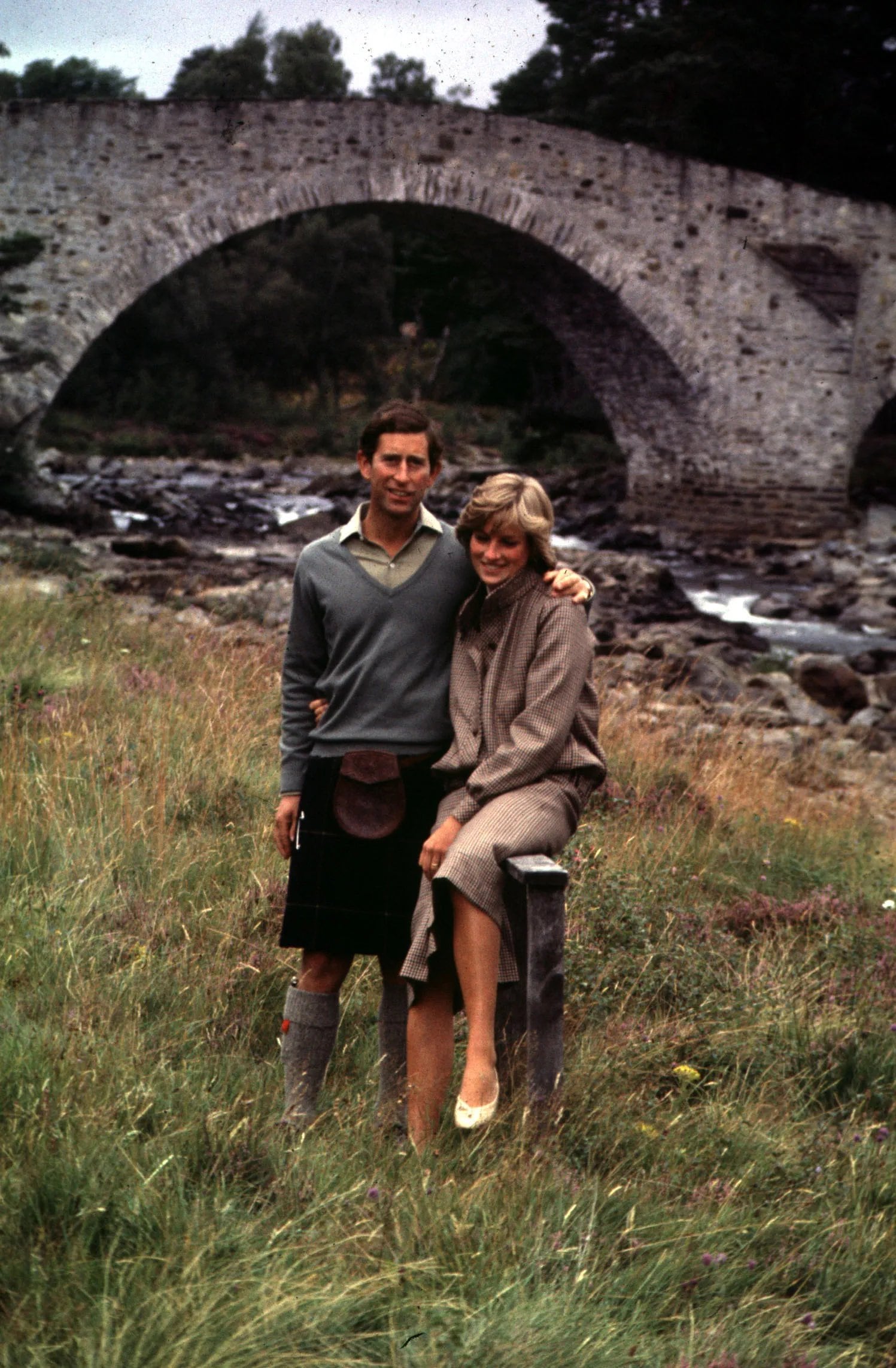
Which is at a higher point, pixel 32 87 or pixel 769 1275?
pixel 32 87

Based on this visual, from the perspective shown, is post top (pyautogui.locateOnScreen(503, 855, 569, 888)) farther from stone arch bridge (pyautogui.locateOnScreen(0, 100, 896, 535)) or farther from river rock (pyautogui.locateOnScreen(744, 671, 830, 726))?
stone arch bridge (pyautogui.locateOnScreen(0, 100, 896, 535))

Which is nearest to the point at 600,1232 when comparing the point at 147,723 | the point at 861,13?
the point at 147,723

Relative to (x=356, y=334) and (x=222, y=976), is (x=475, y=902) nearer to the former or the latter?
(x=222, y=976)

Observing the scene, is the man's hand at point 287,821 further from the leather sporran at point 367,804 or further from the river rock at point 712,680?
the river rock at point 712,680

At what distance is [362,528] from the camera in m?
2.77

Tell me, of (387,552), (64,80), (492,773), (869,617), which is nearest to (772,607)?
(869,617)

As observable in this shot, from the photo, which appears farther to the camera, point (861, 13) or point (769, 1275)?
point (861, 13)

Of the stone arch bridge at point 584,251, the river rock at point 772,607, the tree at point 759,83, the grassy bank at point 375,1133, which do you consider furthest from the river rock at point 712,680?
the tree at point 759,83

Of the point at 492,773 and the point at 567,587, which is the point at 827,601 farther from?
the point at 492,773

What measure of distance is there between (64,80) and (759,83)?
23.1 metres

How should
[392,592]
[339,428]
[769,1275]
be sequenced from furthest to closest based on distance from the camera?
1. [339,428]
2. [392,592]
3. [769,1275]

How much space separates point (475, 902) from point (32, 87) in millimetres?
40160

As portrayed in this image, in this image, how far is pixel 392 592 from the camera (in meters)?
2.71

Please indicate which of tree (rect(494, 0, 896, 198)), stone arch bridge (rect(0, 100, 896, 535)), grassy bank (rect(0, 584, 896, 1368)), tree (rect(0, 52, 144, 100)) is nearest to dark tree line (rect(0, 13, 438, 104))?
tree (rect(0, 52, 144, 100))
